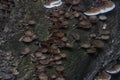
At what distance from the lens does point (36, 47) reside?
113 inches

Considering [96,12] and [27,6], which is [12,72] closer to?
[27,6]

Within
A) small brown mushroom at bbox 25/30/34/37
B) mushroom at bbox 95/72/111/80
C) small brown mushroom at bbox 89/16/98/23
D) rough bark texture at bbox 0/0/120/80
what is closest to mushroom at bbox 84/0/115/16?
small brown mushroom at bbox 89/16/98/23

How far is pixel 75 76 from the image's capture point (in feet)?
10.3

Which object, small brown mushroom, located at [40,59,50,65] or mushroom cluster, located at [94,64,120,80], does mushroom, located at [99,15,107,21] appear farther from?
small brown mushroom, located at [40,59,50,65]

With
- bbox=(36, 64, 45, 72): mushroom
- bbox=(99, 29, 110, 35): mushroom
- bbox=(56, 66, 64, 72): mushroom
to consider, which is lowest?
bbox=(56, 66, 64, 72): mushroom

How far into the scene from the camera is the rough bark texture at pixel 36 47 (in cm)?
285

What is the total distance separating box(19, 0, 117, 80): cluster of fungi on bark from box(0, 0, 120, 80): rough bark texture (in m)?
0.07

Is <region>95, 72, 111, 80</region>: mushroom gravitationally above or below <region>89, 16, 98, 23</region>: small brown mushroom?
→ below

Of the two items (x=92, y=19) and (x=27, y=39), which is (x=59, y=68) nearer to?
(x=27, y=39)

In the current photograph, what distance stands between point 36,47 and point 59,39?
0.30m

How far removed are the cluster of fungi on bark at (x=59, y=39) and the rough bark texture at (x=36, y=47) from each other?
2.9 inches

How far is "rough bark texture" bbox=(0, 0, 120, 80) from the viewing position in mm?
2852

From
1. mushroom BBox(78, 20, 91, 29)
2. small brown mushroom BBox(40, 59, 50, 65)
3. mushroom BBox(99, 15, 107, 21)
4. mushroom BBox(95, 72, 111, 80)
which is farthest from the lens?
mushroom BBox(95, 72, 111, 80)

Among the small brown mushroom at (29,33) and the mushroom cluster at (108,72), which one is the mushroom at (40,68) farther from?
the mushroom cluster at (108,72)
